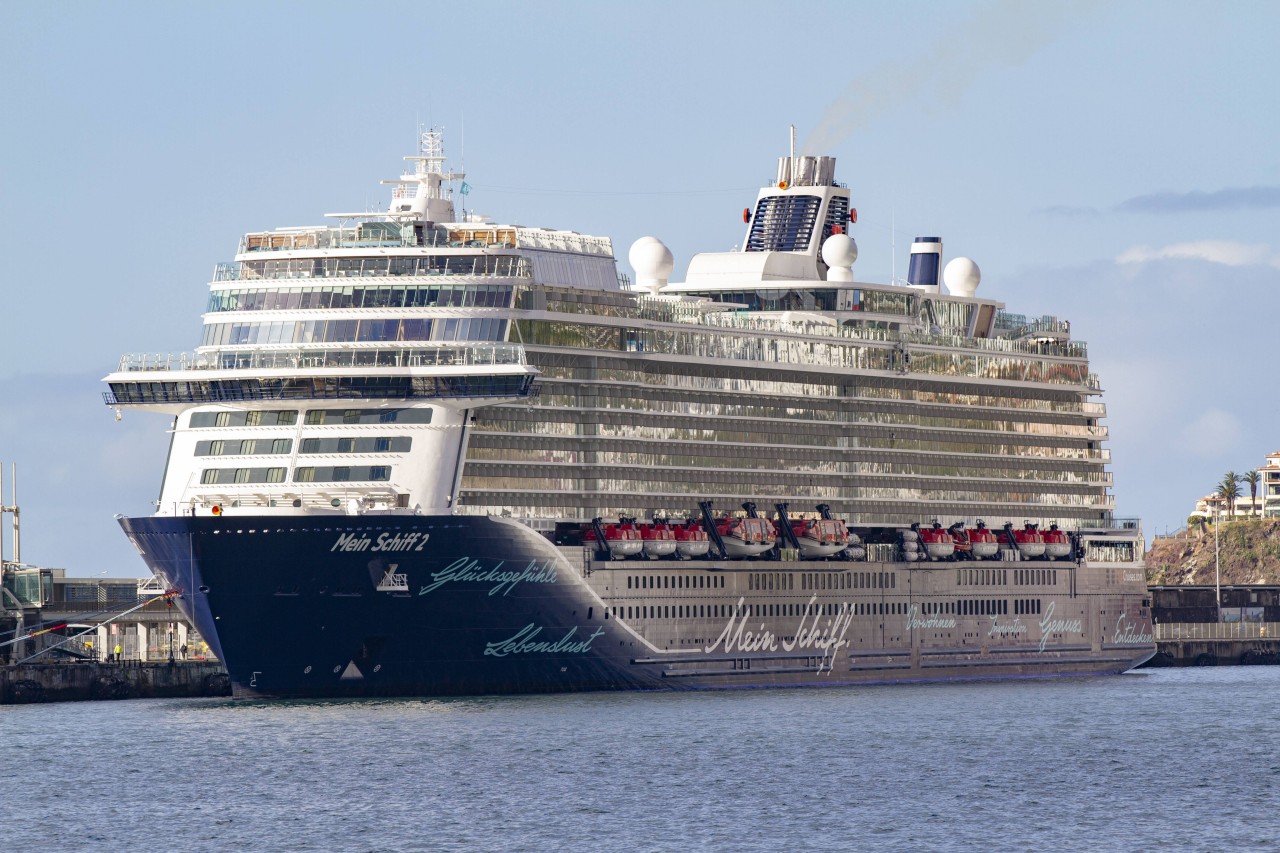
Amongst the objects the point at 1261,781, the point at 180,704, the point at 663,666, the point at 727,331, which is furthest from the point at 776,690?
the point at 1261,781

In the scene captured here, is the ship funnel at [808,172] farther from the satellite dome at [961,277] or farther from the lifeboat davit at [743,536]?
the lifeboat davit at [743,536]

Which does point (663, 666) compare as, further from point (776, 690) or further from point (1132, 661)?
point (1132, 661)

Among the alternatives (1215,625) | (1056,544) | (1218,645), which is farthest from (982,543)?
(1215,625)

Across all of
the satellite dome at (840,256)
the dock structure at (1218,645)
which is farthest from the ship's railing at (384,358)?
the dock structure at (1218,645)

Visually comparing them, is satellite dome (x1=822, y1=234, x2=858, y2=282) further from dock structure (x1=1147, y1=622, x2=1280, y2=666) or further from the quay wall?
dock structure (x1=1147, y1=622, x2=1280, y2=666)

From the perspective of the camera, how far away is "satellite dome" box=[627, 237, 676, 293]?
91.6m

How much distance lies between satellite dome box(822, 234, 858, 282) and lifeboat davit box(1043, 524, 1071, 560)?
1284 cm

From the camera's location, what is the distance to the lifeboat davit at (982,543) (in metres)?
95.6

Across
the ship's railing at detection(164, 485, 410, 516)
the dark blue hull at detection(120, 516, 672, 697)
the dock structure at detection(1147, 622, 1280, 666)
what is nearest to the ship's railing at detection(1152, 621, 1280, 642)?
the dock structure at detection(1147, 622, 1280, 666)

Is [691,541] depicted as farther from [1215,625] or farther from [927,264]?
[1215,625]

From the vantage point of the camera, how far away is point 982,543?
95.9 m

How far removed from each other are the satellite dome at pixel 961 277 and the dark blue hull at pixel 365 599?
101 feet

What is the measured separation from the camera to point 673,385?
277 feet

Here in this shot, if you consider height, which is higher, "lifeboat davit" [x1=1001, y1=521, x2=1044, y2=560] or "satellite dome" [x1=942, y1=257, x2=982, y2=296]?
"satellite dome" [x1=942, y1=257, x2=982, y2=296]
